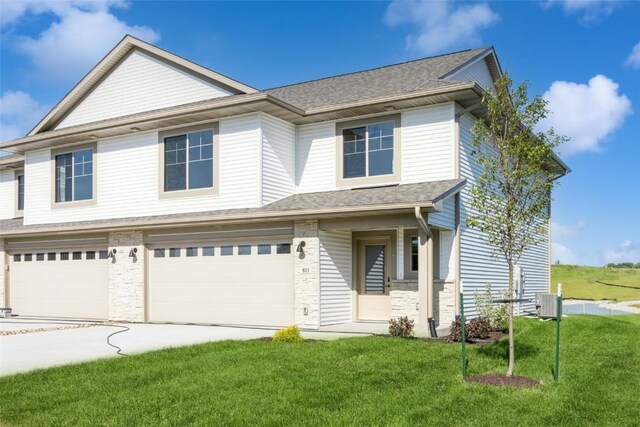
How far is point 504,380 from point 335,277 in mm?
7615

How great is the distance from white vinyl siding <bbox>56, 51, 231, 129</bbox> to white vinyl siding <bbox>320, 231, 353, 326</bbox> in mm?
5621

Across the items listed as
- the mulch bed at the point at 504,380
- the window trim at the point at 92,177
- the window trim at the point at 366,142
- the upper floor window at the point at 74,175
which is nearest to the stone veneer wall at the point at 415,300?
the window trim at the point at 366,142

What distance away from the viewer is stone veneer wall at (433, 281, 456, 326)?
15.2 metres

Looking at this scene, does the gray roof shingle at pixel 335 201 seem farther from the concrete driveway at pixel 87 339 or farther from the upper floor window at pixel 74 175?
the concrete driveway at pixel 87 339

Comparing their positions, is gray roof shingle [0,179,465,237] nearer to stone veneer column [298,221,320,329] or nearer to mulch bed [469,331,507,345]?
stone veneer column [298,221,320,329]

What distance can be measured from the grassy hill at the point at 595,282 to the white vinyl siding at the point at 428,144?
21586 mm

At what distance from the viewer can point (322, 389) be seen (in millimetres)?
8164

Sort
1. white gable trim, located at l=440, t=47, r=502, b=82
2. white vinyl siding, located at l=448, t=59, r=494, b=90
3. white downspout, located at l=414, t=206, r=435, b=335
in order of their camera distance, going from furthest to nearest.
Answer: white vinyl siding, located at l=448, t=59, r=494, b=90 < white gable trim, located at l=440, t=47, r=502, b=82 < white downspout, located at l=414, t=206, r=435, b=335

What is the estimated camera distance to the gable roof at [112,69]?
59.9ft

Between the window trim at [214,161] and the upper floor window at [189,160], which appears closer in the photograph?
the window trim at [214,161]

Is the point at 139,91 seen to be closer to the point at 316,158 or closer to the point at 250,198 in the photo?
the point at 250,198

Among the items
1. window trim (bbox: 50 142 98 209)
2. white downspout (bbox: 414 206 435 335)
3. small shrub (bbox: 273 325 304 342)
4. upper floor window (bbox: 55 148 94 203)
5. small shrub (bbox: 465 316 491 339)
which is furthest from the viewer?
upper floor window (bbox: 55 148 94 203)

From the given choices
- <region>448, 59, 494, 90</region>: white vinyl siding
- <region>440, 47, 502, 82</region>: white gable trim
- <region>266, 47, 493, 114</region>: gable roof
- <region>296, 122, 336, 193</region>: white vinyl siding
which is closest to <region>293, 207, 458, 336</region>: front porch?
<region>296, 122, 336, 193</region>: white vinyl siding

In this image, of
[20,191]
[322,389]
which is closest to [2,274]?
[20,191]
